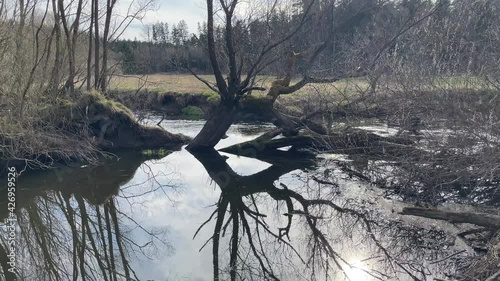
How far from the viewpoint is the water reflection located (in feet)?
18.9

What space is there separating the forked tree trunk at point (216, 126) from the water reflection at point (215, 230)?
2.38 meters

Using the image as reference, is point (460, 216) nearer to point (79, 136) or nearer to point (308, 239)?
point (308, 239)

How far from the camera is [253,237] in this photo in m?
6.89

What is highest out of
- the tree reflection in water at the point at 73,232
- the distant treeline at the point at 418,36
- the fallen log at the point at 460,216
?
the distant treeline at the point at 418,36

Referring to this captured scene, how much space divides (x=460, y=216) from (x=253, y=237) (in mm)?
3095

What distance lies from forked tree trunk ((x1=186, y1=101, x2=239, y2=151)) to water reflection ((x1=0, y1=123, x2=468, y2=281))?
2.38m

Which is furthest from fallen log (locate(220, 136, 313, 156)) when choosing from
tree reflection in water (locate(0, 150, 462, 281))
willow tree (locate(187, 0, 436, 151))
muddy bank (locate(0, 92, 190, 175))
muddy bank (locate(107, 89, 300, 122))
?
muddy bank (locate(107, 89, 300, 122))

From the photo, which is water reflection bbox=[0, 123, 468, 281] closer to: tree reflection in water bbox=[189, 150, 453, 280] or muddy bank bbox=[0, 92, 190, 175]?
tree reflection in water bbox=[189, 150, 453, 280]

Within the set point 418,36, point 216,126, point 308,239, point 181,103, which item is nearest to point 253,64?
point 216,126

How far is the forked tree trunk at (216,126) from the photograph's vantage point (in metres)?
13.0

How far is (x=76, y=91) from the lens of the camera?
538 inches

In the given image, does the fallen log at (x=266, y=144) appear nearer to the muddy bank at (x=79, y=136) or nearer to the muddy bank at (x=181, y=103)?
the muddy bank at (x=79, y=136)

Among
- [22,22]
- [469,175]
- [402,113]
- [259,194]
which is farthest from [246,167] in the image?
[22,22]

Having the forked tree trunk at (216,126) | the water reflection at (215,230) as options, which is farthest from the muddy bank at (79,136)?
the forked tree trunk at (216,126)
